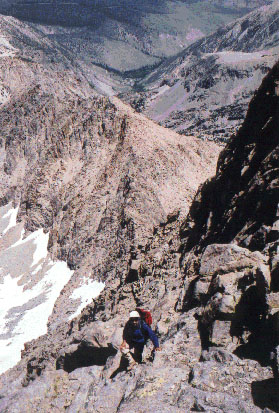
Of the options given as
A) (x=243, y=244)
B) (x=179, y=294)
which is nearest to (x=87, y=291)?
(x=179, y=294)

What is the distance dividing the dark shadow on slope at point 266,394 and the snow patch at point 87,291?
135 ft

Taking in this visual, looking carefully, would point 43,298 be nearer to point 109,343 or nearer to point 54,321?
point 54,321

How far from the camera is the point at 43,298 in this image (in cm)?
5925

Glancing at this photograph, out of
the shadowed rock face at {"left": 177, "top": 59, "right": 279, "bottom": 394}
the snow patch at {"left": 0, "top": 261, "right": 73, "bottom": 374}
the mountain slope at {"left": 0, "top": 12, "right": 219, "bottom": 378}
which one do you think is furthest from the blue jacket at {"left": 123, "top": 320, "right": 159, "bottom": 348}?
the snow patch at {"left": 0, "top": 261, "right": 73, "bottom": 374}

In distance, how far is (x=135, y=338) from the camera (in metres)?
13.6

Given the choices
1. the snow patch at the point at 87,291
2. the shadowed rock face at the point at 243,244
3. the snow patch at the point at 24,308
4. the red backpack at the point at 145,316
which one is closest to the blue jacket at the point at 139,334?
the red backpack at the point at 145,316

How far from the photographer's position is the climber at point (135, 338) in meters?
13.3

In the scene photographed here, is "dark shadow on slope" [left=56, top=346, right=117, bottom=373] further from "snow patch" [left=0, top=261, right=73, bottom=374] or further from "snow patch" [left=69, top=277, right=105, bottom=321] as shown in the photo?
"snow patch" [left=69, top=277, right=105, bottom=321]

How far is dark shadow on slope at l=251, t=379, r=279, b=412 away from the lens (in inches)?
390

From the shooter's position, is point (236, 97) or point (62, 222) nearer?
point (62, 222)

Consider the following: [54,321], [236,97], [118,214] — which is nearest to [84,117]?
[118,214]

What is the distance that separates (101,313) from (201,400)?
2078 cm

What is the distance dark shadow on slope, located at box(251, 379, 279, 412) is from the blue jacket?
383 centimetres

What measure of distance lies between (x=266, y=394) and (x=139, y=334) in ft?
15.3
